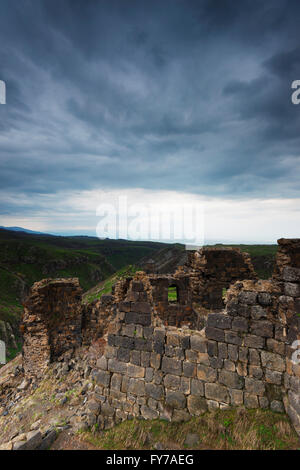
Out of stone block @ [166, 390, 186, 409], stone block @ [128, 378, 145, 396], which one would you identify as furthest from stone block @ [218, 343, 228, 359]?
stone block @ [128, 378, 145, 396]

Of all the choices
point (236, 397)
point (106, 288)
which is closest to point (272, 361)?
point (236, 397)

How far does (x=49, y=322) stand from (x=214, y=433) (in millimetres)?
→ 10011

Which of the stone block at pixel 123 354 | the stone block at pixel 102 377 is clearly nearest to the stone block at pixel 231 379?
the stone block at pixel 123 354

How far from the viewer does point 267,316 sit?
5762 millimetres

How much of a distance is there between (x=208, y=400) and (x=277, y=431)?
163 cm

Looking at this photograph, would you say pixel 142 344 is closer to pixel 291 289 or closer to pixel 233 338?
pixel 233 338

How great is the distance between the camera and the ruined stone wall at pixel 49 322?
12102 millimetres

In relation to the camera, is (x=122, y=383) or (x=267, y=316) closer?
(x=267, y=316)

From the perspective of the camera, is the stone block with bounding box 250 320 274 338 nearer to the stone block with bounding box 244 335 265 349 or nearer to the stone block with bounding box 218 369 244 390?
the stone block with bounding box 244 335 265 349

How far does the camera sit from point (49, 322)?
1245 cm

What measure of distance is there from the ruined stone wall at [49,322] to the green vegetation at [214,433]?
704 centimetres

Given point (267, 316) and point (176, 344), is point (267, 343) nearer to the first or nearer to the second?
point (267, 316)
